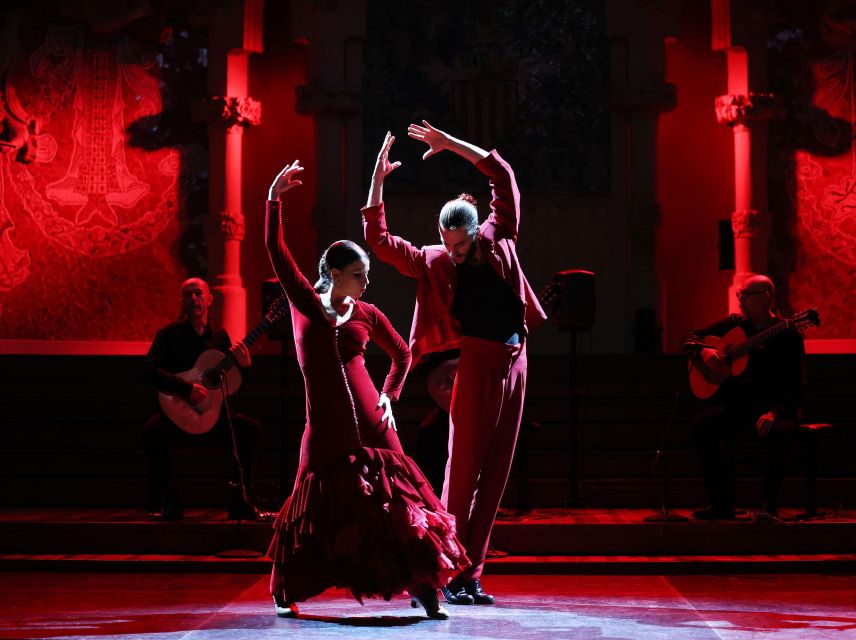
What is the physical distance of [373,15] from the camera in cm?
1105

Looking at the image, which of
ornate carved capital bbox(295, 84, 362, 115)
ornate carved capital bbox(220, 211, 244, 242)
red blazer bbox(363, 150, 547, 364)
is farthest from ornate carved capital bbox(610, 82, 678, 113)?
red blazer bbox(363, 150, 547, 364)

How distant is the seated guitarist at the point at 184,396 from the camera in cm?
645

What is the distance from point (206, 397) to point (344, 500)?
2.45 metres

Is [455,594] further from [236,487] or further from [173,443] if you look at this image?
[173,443]

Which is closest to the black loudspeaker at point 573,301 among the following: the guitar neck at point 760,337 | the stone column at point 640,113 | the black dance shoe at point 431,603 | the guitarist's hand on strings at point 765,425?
the guitar neck at point 760,337

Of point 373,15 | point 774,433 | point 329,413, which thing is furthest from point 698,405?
point 373,15

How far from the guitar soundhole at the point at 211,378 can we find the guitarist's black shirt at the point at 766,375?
2.40 metres

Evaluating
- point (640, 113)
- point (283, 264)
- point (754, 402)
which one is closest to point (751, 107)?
point (640, 113)

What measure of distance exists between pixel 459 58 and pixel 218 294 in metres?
2.93

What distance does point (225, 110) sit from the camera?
1062 cm

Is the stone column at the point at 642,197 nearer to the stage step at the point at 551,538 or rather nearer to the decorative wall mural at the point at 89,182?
the decorative wall mural at the point at 89,182

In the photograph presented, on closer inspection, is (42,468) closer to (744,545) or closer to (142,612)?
(142,612)

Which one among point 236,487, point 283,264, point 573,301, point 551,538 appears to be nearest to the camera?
point 283,264

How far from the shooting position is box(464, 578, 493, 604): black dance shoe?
15.4 ft
